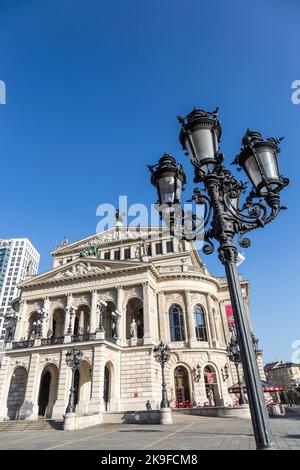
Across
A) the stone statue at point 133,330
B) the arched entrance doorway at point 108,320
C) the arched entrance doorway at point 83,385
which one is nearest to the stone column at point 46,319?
the arched entrance doorway at point 108,320

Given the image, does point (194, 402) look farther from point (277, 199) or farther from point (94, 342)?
point (277, 199)

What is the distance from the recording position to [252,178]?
21.2 feet

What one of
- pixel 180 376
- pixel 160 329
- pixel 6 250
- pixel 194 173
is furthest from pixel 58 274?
pixel 6 250

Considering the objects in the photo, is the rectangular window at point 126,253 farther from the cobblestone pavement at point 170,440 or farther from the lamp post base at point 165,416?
the cobblestone pavement at point 170,440

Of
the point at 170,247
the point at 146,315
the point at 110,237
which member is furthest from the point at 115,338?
the point at 110,237

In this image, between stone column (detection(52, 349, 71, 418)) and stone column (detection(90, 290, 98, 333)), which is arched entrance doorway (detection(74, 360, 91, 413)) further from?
stone column (detection(90, 290, 98, 333))

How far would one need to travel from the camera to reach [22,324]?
34.3m

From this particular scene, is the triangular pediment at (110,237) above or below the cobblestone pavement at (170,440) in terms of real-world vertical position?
above

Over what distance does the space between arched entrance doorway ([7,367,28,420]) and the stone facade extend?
9 cm

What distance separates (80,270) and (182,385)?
16731 millimetres

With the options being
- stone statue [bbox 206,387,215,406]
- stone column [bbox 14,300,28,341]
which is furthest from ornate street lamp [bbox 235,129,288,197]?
stone column [bbox 14,300,28,341]

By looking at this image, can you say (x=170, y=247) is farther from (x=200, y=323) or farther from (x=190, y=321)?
(x=190, y=321)

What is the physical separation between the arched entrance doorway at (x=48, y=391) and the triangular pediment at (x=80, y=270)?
9821mm

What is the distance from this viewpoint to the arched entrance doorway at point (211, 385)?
30703 mm
